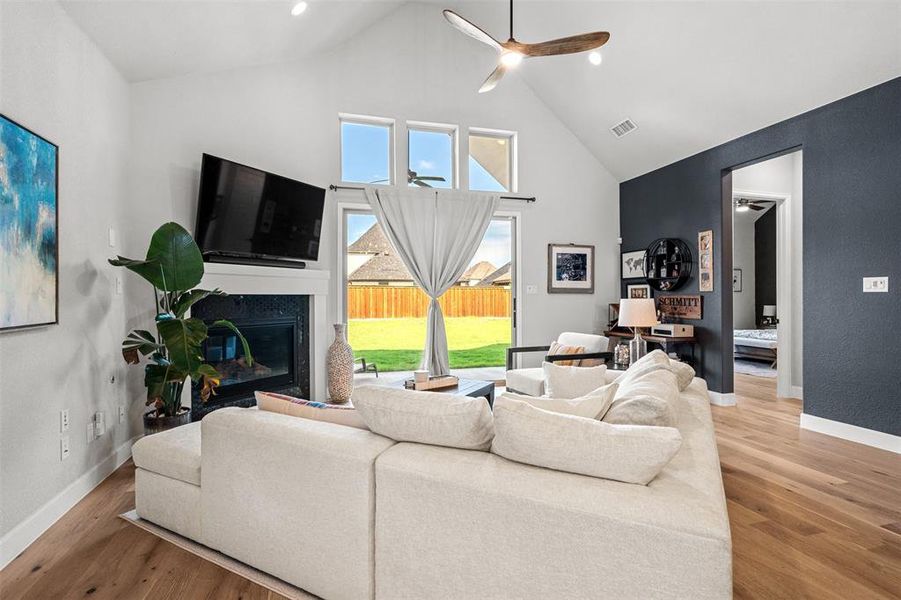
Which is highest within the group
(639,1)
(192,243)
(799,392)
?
(639,1)

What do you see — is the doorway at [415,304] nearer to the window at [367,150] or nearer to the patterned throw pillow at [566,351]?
the window at [367,150]

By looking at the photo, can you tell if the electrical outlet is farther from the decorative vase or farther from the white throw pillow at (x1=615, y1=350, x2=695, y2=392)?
the white throw pillow at (x1=615, y1=350, x2=695, y2=392)

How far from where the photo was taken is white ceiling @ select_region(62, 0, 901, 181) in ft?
10.4

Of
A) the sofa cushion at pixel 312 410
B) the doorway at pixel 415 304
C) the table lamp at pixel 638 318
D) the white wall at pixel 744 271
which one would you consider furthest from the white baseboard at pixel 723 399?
the white wall at pixel 744 271

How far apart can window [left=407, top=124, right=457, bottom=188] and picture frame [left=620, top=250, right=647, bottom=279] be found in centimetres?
248

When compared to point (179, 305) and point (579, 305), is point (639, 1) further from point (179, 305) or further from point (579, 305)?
point (179, 305)

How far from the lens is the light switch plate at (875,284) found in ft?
11.3

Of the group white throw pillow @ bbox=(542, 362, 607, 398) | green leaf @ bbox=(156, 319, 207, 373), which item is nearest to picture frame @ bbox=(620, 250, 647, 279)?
white throw pillow @ bbox=(542, 362, 607, 398)

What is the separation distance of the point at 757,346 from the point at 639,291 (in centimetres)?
266

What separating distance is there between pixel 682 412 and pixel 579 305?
13.4 ft

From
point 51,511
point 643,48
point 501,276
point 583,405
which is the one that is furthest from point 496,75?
point 51,511

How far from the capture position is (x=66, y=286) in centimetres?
249

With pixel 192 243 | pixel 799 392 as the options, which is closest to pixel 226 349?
pixel 192 243

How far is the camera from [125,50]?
3.16m
